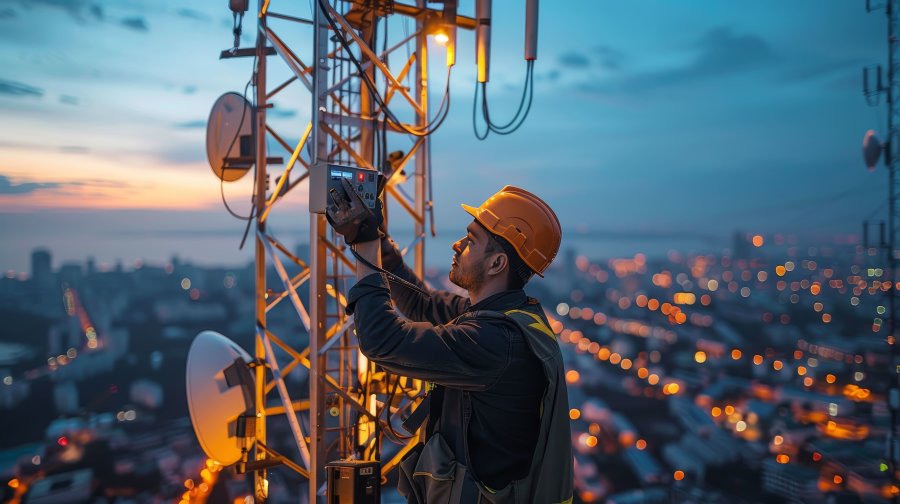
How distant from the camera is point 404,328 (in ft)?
5.30

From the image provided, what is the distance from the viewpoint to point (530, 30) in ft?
9.30

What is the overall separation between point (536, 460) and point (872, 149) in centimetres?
689

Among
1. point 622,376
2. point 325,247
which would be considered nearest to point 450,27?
point 325,247

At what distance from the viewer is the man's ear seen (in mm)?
1916

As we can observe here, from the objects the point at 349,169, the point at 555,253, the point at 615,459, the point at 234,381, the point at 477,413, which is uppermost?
the point at 349,169

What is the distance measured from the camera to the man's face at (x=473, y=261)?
196 centimetres

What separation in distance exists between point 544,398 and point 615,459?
12.7 m

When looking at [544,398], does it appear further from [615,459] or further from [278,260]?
[615,459]

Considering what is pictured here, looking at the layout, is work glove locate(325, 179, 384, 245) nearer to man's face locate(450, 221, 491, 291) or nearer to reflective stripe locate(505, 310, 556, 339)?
man's face locate(450, 221, 491, 291)

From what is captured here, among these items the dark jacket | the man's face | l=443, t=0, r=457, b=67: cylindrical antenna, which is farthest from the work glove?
l=443, t=0, r=457, b=67: cylindrical antenna

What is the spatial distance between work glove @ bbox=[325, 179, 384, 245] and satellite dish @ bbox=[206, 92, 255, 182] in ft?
5.70

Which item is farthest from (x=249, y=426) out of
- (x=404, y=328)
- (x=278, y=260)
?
(x=404, y=328)

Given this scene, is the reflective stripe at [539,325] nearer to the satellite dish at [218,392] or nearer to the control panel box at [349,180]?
the control panel box at [349,180]

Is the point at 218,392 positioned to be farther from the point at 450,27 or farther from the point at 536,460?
the point at 450,27
